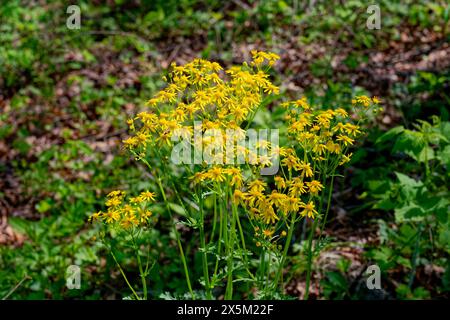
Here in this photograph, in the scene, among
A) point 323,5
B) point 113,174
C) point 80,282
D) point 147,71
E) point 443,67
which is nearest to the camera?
point 80,282

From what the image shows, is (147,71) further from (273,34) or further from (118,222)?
(118,222)

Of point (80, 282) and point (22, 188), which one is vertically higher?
point (22, 188)

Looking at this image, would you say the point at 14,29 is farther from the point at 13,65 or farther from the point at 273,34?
the point at 273,34

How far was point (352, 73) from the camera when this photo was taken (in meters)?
5.17

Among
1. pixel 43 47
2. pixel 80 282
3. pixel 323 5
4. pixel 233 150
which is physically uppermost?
pixel 323 5

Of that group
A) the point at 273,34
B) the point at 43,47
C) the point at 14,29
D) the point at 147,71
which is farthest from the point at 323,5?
the point at 14,29

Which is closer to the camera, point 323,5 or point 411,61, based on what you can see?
point 411,61

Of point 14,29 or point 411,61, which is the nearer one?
point 411,61

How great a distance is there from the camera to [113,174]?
4.33 meters
